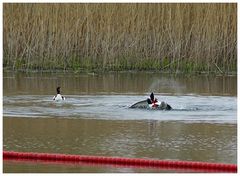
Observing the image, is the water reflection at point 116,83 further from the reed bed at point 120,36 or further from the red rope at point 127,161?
the red rope at point 127,161

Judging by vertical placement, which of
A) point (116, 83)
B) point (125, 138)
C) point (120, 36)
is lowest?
point (125, 138)

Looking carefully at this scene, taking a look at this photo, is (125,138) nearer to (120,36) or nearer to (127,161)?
(127,161)

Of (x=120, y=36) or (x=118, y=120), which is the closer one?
(x=118, y=120)

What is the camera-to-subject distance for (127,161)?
7953 millimetres

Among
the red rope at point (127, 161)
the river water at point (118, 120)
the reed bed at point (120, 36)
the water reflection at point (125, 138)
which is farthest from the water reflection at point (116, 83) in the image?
the red rope at point (127, 161)

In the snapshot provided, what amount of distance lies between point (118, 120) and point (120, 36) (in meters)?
7.92

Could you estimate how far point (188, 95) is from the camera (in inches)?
579

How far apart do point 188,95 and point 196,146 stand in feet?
17.6

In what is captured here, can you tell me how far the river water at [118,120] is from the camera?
8945mm

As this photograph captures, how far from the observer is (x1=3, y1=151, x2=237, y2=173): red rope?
303 inches

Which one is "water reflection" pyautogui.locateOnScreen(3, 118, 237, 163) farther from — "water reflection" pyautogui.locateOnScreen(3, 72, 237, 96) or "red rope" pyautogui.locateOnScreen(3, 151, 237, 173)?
"water reflection" pyautogui.locateOnScreen(3, 72, 237, 96)

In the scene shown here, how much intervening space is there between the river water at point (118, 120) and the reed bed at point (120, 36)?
1.35 metres

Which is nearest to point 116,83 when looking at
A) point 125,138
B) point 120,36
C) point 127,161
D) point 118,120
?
point 120,36

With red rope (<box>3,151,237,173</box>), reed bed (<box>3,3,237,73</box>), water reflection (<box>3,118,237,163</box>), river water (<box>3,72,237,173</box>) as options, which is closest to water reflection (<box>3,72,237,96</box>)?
river water (<box>3,72,237,173</box>)
